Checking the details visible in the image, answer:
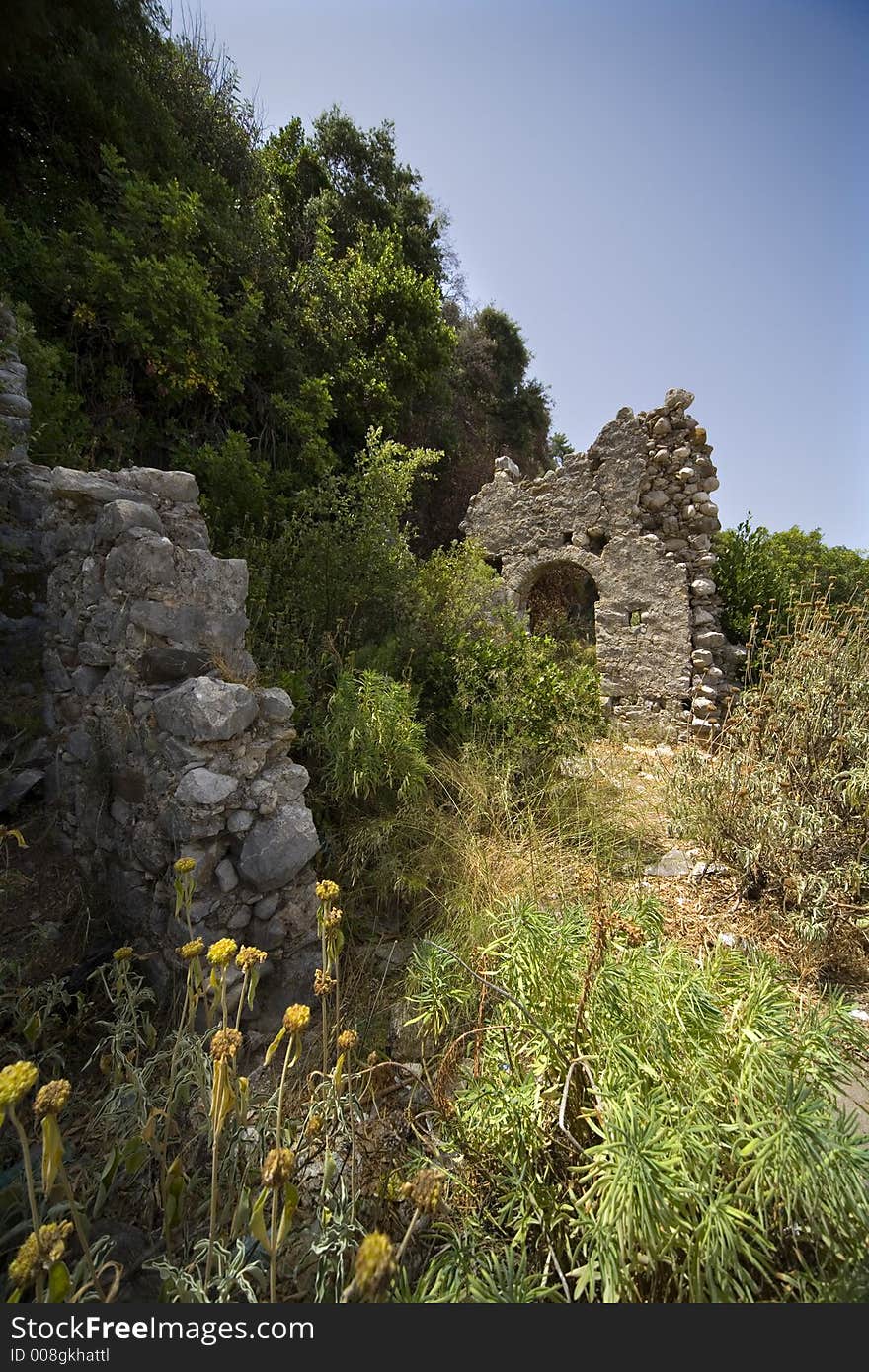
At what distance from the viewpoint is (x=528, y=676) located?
4.75 m

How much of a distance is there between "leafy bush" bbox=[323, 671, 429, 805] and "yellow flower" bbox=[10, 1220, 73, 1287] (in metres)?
2.05

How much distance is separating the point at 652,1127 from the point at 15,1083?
1186 millimetres

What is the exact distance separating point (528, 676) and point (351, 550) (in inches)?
72.5

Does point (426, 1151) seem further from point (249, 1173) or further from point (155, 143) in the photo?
point (155, 143)

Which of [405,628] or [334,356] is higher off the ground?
[334,356]

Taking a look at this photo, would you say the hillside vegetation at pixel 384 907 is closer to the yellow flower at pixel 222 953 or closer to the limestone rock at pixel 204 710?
the yellow flower at pixel 222 953

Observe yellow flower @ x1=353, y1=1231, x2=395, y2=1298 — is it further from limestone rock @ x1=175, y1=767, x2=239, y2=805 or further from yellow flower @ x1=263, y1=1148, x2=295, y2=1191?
limestone rock @ x1=175, y1=767, x2=239, y2=805

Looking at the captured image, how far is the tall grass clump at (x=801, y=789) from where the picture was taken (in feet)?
8.96

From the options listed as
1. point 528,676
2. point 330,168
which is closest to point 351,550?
point 528,676

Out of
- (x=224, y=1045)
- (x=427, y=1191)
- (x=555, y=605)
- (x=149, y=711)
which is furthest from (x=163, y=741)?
(x=555, y=605)

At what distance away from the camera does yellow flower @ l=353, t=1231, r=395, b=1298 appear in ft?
2.59

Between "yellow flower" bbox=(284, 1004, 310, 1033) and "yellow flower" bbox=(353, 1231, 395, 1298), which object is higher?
"yellow flower" bbox=(284, 1004, 310, 1033)

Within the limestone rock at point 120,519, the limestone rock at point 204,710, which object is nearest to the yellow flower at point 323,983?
the limestone rock at point 204,710

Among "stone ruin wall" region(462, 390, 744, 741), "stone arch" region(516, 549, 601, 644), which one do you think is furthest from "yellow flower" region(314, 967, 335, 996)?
"stone arch" region(516, 549, 601, 644)
